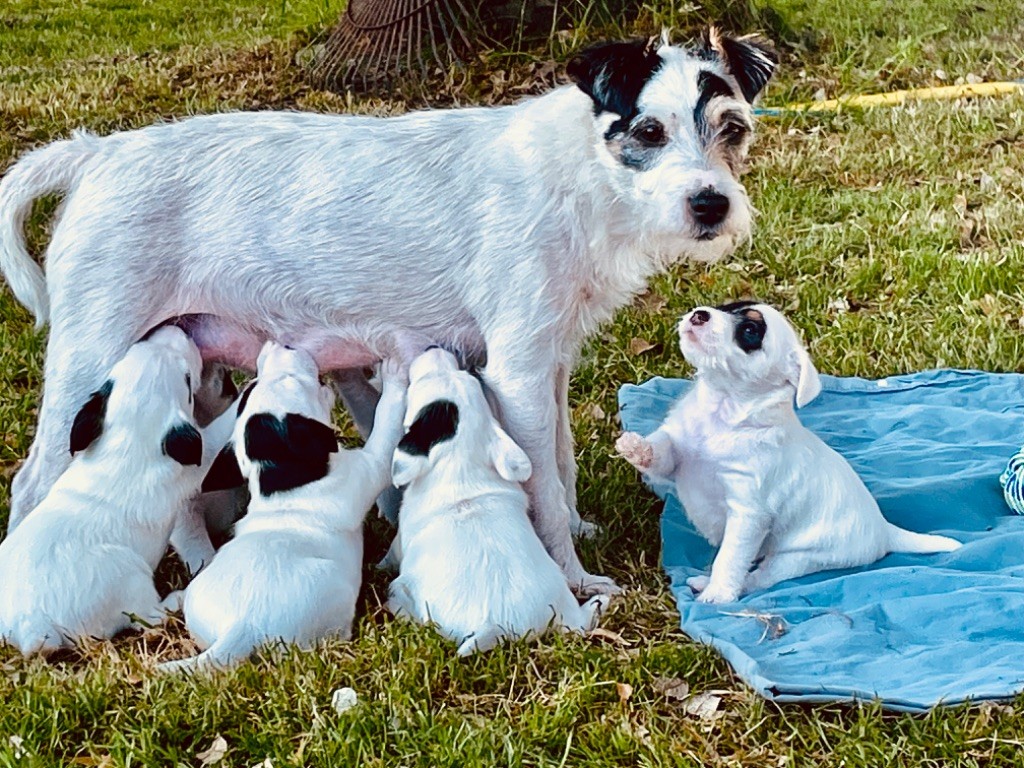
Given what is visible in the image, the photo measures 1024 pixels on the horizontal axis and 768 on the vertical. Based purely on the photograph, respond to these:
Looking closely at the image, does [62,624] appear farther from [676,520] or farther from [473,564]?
[676,520]

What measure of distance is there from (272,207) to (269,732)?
76.1 inches

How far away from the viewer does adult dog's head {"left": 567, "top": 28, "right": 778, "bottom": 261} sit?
3992 millimetres

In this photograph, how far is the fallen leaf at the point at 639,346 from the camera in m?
6.23

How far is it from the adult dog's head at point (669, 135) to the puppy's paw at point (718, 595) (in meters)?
1.17

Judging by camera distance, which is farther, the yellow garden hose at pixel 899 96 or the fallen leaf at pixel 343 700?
the yellow garden hose at pixel 899 96

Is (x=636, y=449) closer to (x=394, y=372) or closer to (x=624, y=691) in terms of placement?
(x=394, y=372)

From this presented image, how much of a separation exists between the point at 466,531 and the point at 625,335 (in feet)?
8.87

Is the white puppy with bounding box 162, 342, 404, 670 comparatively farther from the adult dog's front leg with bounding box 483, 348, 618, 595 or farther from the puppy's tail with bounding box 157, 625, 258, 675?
the adult dog's front leg with bounding box 483, 348, 618, 595

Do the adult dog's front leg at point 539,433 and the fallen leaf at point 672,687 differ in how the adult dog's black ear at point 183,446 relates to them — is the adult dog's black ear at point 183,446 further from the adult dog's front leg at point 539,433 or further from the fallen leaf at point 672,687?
the fallen leaf at point 672,687

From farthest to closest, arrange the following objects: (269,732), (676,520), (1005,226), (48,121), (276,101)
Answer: (276,101)
(48,121)
(1005,226)
(676,520)
(269,732)

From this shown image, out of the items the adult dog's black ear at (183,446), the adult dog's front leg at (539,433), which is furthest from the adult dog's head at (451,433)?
the adult dog's black ear at (183,446)

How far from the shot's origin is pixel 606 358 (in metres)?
6.21

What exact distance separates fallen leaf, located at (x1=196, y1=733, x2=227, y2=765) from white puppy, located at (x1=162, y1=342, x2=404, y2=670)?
0.83ft

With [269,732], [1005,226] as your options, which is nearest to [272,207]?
[269,732]
